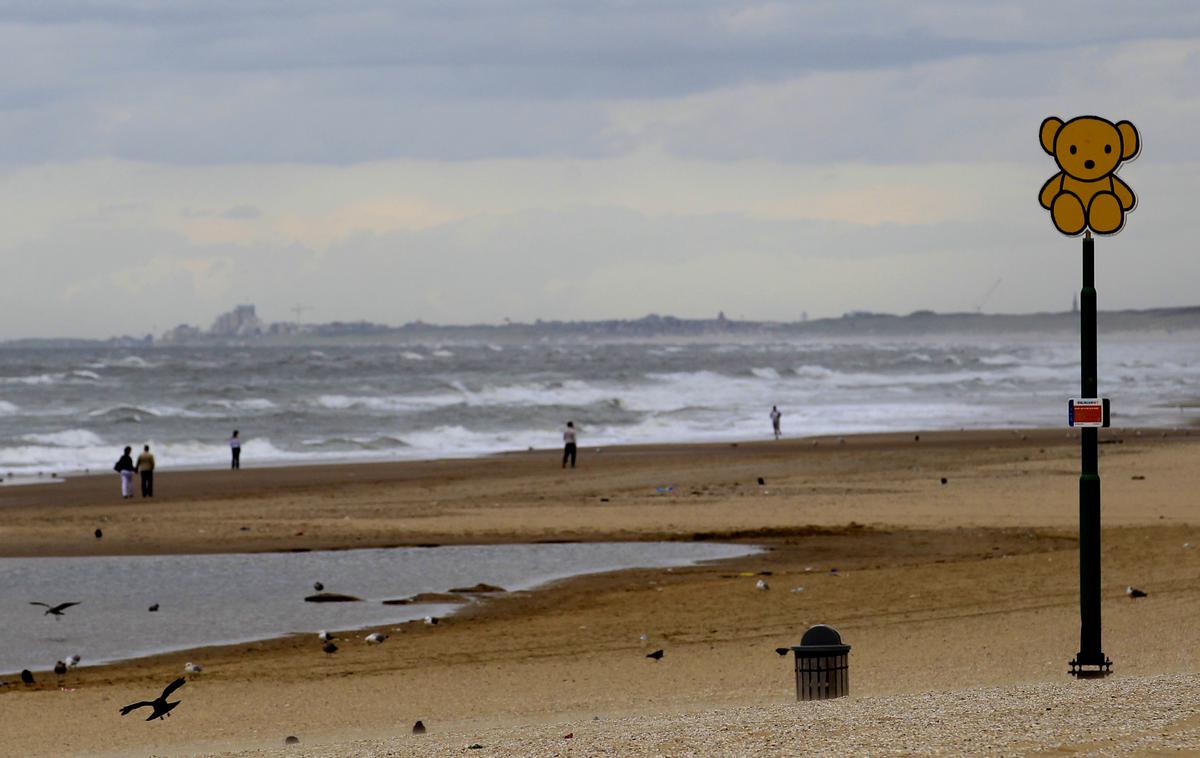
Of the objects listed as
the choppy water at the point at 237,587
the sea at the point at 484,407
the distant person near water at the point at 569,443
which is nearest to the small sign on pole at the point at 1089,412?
the choppy water at the point at 237,587

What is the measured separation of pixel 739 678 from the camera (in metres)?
13.3

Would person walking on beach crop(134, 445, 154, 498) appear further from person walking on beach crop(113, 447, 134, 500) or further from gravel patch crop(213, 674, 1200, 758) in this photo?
gravel patch crop(213, 674, 1200, 758)

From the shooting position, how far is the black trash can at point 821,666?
1118 cm

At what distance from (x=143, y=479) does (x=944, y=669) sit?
23824 millimetres

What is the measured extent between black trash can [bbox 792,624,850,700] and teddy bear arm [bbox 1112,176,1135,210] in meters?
3.66

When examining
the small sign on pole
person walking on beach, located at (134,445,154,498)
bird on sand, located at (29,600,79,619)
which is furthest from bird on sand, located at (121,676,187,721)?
person walking on beach, located at (134,445,154,498)

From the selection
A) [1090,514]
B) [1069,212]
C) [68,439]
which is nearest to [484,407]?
[68,439]

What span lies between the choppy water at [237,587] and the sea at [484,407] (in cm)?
2128

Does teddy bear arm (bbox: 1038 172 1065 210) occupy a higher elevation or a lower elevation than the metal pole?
higher

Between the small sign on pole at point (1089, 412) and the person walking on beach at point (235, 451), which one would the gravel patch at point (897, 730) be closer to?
the small sign on pole at point (1089, 412)

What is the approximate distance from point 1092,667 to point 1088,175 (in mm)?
3525

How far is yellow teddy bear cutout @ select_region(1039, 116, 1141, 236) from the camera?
11.5 m

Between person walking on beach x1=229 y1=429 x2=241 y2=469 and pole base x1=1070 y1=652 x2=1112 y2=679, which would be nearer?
pole base x1=1070 y1=652 x2=1112 y2=679

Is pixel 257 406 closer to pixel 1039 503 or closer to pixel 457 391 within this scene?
pixel 457 391
